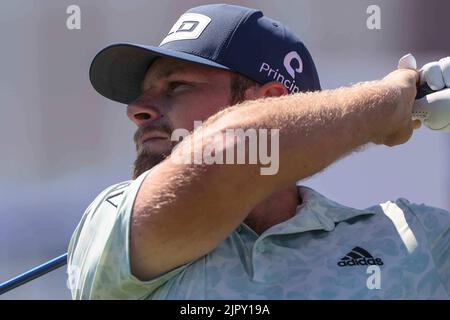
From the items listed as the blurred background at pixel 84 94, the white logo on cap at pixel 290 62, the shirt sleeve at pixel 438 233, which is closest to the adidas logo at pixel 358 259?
the shirt sleeve at pixel 438 233

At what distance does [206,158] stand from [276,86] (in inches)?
18.8

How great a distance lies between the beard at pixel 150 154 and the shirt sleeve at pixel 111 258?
0.13 metres

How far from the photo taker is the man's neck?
1.91 meters

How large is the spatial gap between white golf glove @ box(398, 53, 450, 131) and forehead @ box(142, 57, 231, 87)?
0.40 m

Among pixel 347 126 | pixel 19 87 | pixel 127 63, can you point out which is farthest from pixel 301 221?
pixel 19 87

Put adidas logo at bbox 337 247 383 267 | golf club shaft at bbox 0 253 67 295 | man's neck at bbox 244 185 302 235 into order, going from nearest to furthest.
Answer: adidas logo at bbox 337 247 383 267 → man's neck at bbox 244 185 302 235 → golf club shaft at bbox 0 253 67 295

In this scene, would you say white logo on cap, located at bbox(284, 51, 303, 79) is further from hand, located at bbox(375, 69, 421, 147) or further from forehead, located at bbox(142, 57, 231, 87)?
hand, located at bbox(375, 69, 421, 147)

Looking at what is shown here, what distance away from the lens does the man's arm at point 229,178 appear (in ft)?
5.25

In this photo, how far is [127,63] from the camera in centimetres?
215

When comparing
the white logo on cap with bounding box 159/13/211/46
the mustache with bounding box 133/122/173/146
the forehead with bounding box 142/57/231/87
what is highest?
the white logo on cap with bounding box 159/13/211/46

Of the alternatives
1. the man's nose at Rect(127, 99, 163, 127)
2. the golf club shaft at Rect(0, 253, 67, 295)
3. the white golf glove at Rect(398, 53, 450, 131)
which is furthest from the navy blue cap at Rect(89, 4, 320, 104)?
the golf club shaft at Rect(0, 253, 67, 295)

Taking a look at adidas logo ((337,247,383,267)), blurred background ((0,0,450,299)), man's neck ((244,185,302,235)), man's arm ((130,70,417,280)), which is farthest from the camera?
blurred background ((0,0,450,299))
